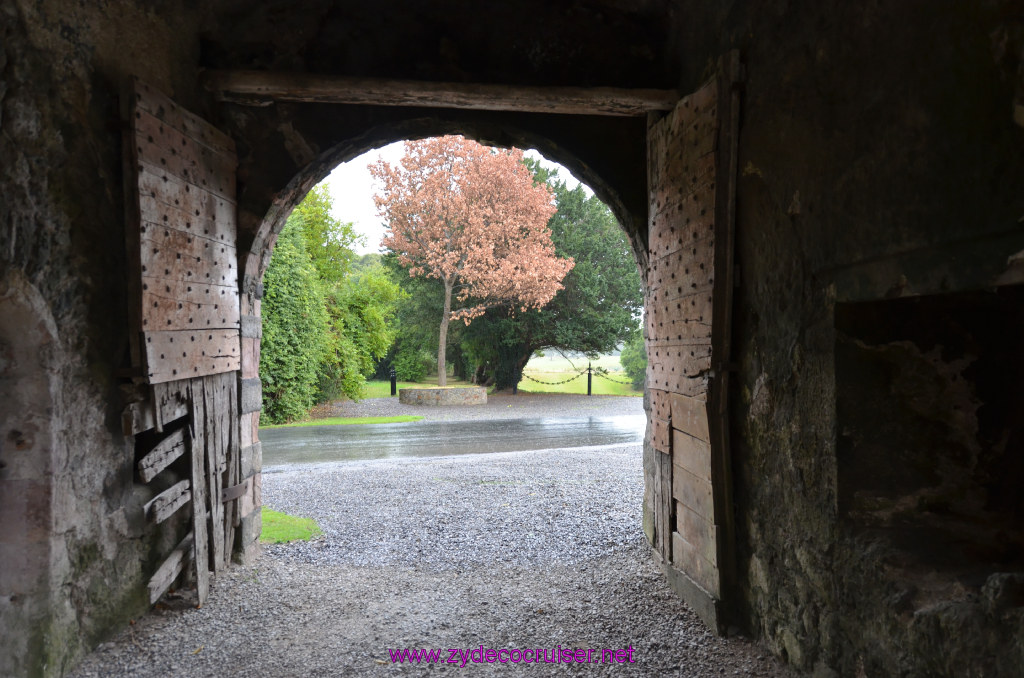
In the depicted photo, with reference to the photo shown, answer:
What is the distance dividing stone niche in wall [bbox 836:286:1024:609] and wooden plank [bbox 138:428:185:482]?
3519 mm

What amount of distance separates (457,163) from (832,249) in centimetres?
1446

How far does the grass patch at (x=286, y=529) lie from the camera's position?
5.24m

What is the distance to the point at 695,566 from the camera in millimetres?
3801

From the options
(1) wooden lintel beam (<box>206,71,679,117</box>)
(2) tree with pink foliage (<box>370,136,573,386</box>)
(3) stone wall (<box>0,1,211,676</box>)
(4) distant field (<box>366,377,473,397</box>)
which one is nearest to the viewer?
(3) stone wall (<box>0,1,211,676</box>)

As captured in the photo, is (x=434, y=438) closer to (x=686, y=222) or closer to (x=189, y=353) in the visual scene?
(x=189, y=353)

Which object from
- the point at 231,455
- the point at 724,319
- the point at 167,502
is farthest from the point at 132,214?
the point at 724,319

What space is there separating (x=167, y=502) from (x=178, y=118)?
7.45 ft

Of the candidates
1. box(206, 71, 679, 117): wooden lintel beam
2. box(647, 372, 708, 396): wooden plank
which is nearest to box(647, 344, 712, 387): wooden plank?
box(647, 372, 708, 396): wooden plank

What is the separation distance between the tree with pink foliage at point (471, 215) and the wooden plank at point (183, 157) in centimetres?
1172

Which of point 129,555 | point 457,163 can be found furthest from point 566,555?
point 457,163

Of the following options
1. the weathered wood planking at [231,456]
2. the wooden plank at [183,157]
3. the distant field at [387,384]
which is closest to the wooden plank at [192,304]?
the weathered wood planking at [231,456]

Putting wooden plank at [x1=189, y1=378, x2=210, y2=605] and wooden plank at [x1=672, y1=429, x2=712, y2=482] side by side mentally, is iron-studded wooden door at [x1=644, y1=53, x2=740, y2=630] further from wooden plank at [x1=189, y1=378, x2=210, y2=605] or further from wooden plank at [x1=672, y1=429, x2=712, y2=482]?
wooden plank at [x1=189, y1=378, x2=210, y2=605]

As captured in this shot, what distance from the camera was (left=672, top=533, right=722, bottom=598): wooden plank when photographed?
353cm

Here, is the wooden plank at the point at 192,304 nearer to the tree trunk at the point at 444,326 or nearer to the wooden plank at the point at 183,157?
the wooden plank at the point at 183,157
